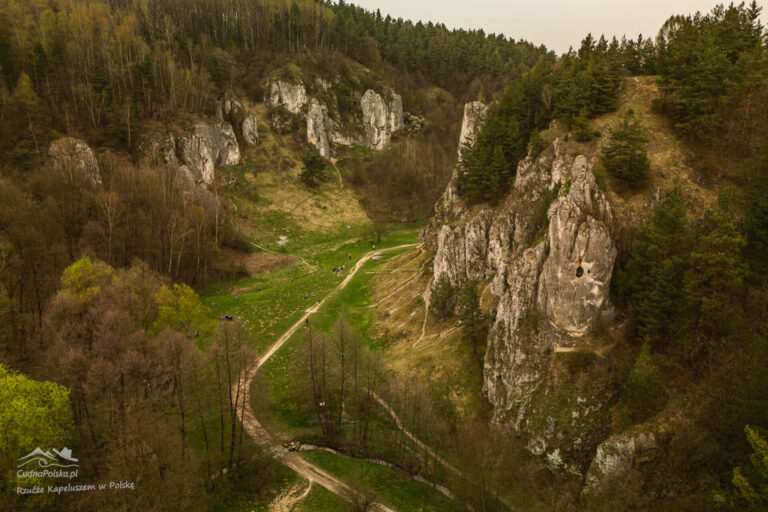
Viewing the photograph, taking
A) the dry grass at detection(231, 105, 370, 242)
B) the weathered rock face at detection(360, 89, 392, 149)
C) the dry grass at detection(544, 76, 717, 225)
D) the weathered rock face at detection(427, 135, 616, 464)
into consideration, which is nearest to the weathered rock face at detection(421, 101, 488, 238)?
the weathered rock face at detection(427, 135, 616, 464)

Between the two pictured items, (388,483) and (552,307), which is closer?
(388,483)

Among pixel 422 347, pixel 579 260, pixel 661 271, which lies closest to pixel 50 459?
pixel 422 347

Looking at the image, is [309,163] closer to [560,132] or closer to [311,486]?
[560,132]

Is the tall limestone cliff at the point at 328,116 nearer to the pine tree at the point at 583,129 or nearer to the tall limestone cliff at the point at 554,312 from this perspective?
the pine tree at the point at 583,129

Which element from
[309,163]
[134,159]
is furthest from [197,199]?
[309,163]

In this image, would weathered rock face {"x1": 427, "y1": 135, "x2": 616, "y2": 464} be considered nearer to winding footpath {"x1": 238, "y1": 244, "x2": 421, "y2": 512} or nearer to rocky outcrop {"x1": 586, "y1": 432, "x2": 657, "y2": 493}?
rocky outcrop {"x1": 586, "y1": 432, "x2": 657, "y2": 493}

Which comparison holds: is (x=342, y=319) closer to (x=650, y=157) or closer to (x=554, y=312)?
(x=554, y=312)
